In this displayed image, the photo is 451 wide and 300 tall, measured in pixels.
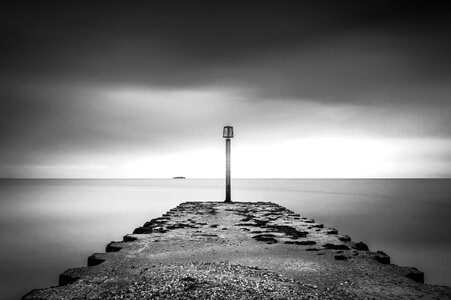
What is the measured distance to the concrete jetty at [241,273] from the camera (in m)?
3.55

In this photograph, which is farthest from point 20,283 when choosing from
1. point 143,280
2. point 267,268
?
point 267,268

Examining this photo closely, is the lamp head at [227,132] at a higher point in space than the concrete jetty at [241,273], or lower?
higher

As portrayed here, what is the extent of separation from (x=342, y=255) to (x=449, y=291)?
176 centimetres

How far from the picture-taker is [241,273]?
4.18 meters

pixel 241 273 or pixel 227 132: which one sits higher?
pixel 227 132

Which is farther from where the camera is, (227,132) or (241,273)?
(227,132)

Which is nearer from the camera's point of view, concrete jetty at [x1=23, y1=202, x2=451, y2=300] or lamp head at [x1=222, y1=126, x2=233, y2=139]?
concrete jetty at [x1=23, y1=202, x2=451, y2=300]

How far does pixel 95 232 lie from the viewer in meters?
17.7

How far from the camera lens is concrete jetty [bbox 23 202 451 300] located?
3.55 meters

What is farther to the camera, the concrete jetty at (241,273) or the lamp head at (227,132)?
the lamp head at (227,132)

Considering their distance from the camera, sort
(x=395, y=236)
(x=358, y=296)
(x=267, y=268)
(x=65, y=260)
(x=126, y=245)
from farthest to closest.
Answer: (x=395, y=236) → (x=65, y=260) → (x=126, y=245) → (x=267, y=268) → (x=358, y=296)

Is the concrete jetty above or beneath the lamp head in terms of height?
beneath

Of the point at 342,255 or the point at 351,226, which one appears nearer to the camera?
the point at 342,255

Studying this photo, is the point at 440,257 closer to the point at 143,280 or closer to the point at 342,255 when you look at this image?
the point at 342,255
